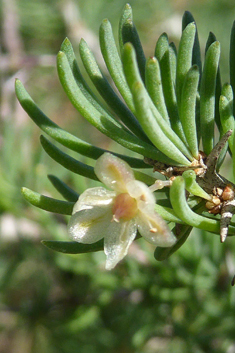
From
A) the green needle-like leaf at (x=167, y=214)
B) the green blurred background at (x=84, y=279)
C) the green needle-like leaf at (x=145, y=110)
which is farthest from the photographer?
the green blurred background at (x=84, y=279)

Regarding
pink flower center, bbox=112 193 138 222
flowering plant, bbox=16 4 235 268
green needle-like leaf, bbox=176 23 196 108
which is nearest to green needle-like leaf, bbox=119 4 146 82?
flowering plant, bbox=16 4 235 268

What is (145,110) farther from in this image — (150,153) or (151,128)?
(150,153)

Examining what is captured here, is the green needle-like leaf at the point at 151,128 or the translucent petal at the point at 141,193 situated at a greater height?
the green needle-like leaf at the point at 151,128

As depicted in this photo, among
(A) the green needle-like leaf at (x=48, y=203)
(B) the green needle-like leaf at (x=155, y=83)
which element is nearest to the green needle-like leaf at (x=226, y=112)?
(B) the green needle-like leaf at (x=155, y=83)

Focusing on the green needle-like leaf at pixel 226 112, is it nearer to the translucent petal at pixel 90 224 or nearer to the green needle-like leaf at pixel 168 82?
the green needle-like leaf at pixel 168 82

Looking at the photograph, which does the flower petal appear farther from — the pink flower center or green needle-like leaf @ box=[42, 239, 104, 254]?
green needle-like leaf @ box=[42, 239, 104, 254]

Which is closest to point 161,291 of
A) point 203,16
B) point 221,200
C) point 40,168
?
point 40,168
